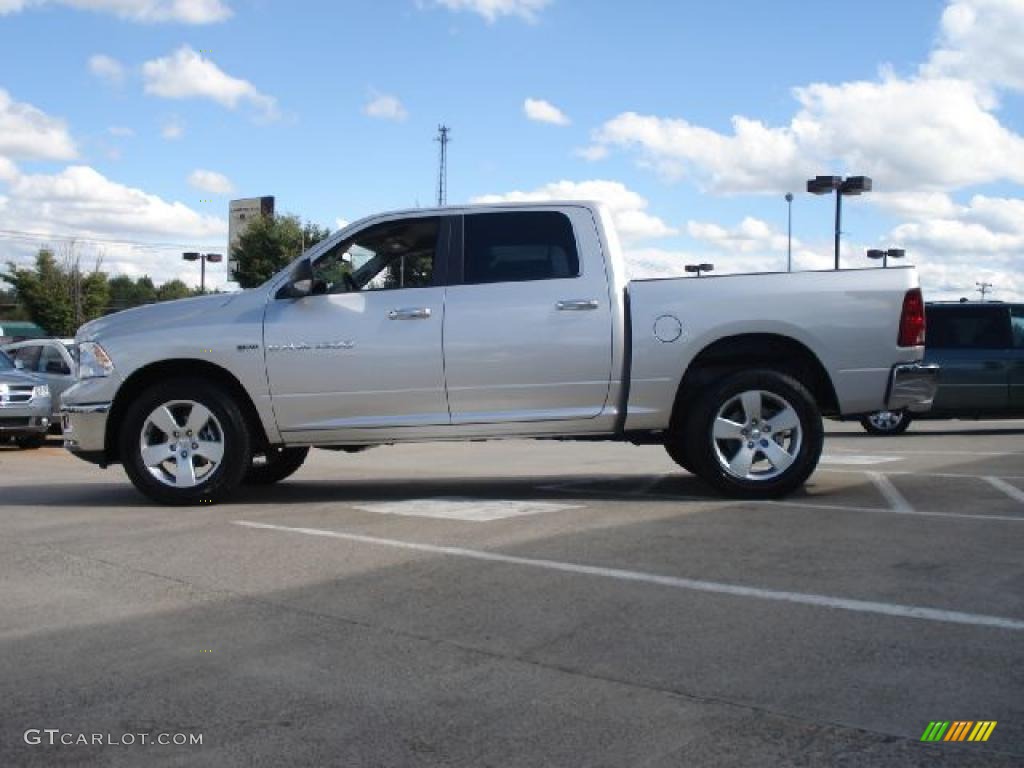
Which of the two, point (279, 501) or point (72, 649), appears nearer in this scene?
point (72, 649)

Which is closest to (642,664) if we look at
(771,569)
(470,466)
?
(771,569)

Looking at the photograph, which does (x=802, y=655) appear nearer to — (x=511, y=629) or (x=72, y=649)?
(x=511, y=629)

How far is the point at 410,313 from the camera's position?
25.2ft

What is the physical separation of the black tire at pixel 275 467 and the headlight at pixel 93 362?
1752 mm

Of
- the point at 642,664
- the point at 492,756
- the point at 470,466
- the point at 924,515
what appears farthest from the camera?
the point at 470,466

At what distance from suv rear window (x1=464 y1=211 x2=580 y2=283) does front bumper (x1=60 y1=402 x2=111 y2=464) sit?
290cm

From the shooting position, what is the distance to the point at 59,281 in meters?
61.0

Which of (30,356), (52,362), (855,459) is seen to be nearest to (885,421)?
(855,459)

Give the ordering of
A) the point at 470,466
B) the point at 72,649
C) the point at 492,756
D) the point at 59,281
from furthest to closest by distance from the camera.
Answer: the point at 59,281, the point at 470,466, the point at 72,649, the point at 492,756

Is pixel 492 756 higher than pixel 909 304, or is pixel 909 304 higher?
pixel 909 304

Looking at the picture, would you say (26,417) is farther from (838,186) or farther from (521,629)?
(838,186)

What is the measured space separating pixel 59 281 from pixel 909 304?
60941 millimetres

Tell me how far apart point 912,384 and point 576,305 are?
246cm

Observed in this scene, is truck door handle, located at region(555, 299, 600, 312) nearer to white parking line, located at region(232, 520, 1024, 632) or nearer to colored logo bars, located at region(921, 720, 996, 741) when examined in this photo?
white parking line, located at region(232, 520, 1024, 632)
